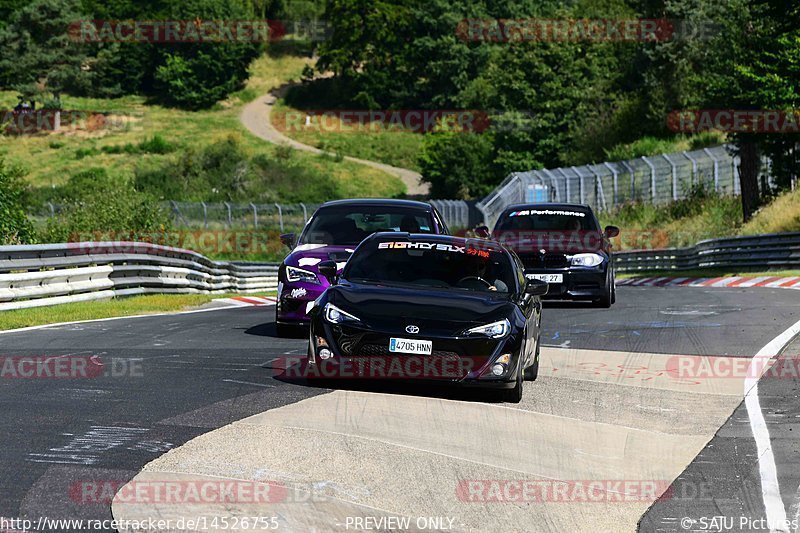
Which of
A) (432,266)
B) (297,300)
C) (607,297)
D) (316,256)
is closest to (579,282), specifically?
(607,297)

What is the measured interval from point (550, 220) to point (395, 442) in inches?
534

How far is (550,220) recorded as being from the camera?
21141 mm

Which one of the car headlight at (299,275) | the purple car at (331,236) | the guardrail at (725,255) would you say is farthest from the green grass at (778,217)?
the car headlight at (299,275)

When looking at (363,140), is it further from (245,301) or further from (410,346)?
(410,346)

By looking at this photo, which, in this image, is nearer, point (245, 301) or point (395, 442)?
point (395, 442)

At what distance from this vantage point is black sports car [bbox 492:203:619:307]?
1980 cm

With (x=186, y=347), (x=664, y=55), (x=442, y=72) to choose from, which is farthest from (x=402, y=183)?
(x=186, y=347)

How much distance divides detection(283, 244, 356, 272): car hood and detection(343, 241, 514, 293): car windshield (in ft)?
10.1

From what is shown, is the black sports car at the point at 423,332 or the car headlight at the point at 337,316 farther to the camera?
the car headlight at the point at 337,316

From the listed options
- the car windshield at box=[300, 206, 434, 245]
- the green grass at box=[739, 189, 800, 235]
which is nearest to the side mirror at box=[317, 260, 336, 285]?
the car windshield at box=[300, 206, 434, 245]

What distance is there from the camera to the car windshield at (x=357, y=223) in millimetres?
15508

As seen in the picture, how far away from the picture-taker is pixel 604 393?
10922 millimetres

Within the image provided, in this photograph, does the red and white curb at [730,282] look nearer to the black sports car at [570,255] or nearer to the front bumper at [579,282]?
the black sports car at [570,255]

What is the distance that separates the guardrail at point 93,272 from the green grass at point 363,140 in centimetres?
8240
